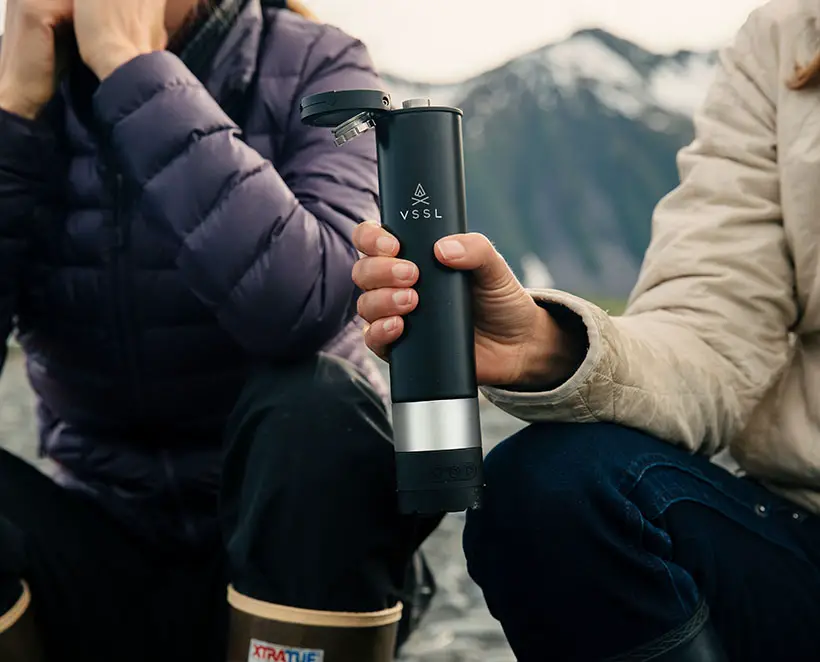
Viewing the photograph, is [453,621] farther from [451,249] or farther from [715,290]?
[451,249]

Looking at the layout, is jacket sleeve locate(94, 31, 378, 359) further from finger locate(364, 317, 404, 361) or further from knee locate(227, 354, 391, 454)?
finger locate(364, 317, 404, 361)

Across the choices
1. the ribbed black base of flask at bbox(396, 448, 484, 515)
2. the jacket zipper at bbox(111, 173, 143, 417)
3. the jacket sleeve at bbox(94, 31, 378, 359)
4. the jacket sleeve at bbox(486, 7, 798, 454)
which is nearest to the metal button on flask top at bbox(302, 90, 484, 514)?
the ribbed black base of flask at bbox(396, 448, 484, 515)

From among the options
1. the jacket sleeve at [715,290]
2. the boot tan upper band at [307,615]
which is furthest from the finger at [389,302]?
the boot tan upper band at [307,615]

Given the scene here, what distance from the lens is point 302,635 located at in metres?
0.82

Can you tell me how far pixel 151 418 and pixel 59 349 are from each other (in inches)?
5.0

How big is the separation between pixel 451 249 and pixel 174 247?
17.5 inches

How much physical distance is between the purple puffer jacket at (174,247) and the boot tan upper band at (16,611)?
16 centimetres

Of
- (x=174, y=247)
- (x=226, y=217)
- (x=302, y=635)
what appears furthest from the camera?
(x=174, y=247)

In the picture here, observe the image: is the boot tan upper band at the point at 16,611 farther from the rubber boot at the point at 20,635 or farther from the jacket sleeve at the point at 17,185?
Result: the jacket sleeve at the point at 17,185

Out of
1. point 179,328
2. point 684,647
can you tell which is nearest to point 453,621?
point 179,328

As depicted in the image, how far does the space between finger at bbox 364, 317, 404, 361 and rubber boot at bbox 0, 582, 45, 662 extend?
440 millimetres

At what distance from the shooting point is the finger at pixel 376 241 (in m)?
0.68

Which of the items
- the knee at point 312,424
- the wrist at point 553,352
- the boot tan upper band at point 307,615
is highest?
the wrist at point 553,352

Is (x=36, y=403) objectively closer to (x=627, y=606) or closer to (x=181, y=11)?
(x=181, y=11)
